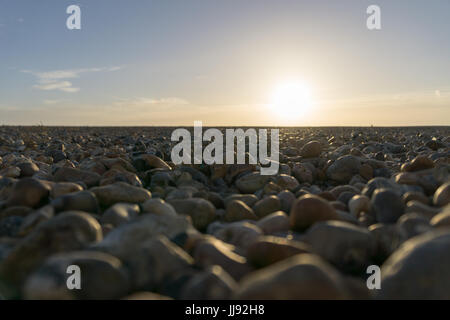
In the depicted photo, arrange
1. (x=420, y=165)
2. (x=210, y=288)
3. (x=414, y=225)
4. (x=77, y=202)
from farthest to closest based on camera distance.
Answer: (x=420, y=165) → (x=77, y=202) → (x=414, y=225) → (x=210, y=288)

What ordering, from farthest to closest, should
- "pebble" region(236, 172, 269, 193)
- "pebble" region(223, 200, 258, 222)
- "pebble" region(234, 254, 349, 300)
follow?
"pebble" region(236, 172, 269, 193), "pebble" region(223, 200, 258, 222), "pebble" region(234, 254, 349, 300)

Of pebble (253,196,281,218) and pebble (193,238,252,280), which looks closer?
pebble (193,238,252,280)

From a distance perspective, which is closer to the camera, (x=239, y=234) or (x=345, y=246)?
(x=345, y=246)

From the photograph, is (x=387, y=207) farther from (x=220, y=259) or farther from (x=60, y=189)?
(x=60, y=189)

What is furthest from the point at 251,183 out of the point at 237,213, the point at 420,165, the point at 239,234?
the point at 239,234

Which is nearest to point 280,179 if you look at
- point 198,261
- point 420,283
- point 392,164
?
point 392,164

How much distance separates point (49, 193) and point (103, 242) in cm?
126

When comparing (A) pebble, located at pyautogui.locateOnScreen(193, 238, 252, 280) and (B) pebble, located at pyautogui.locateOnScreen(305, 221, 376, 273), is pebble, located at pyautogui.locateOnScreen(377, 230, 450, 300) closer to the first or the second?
(B) pebble, located at pyautogui.locateOnScreen(305, 221, 376, 273)

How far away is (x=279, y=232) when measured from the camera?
2148 mm

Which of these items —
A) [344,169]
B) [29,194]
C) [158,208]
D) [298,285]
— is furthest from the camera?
[344,169]

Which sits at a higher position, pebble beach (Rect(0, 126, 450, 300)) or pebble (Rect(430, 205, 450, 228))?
pebble (Rect(430, 205, 450, 228))

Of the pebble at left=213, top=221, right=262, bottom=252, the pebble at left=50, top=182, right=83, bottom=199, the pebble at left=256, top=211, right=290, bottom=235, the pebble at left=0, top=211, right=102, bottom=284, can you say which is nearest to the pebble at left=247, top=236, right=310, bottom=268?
the pebble at left=213, top=221, right=262, bottom=252

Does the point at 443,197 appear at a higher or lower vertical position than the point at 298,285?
higher
